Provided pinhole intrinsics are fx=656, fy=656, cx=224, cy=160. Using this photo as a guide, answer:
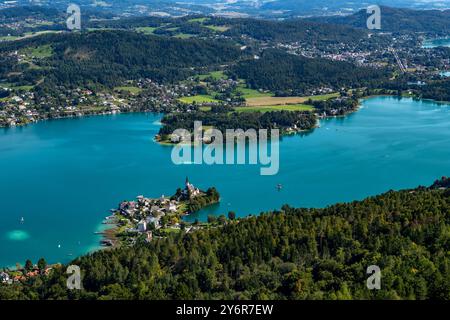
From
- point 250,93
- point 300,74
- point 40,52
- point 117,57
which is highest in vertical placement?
point 40,52

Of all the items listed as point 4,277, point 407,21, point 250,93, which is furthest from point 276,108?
point 407,21

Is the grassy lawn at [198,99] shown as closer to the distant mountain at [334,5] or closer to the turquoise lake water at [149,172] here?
the turquoise lake water at [149,172]

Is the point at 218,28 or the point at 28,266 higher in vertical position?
the point at 218,28

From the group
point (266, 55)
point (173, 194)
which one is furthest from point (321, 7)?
point (173, 194)

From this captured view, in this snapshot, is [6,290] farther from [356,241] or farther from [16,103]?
[16,103]

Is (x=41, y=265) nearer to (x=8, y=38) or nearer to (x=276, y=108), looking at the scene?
(x=276, y=108)
